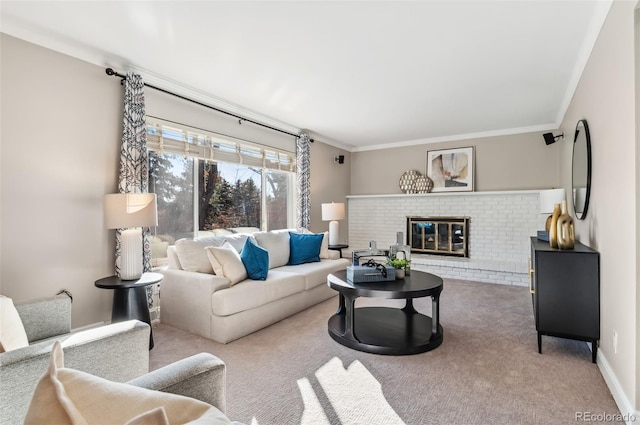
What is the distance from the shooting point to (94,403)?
65 cm

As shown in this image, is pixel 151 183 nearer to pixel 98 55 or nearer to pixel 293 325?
pixel 98 55

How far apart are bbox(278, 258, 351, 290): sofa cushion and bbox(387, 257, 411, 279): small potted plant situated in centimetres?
102

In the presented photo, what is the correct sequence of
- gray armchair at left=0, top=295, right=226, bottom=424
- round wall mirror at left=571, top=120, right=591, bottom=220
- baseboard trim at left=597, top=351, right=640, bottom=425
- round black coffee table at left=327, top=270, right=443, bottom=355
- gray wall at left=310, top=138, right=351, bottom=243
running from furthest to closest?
1. gray wall at left=310, top=138, right=351, bottom=243
2. round wall mirror at left=571, top=120, right=591, bottom=220
3. round black coffee table at left=327, top=270, right=443, bottom=355
4. baseboard trim at left=597, top=351, right=640, bottom=425
5. gray armchair at left=0, top=295, right=226, bottom=424

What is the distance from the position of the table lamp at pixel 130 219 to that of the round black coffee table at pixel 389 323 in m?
1.63

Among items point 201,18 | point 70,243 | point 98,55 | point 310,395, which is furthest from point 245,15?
point 310,395

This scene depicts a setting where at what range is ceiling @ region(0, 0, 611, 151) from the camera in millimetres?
2271

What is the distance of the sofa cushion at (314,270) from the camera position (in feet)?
12.3

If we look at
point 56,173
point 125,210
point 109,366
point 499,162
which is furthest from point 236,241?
point 499,162

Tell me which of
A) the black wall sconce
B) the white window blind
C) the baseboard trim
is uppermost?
the black wall sconce

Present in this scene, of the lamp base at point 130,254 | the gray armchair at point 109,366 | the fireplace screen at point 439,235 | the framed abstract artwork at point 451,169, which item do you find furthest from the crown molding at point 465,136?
the gray armchair at point 109,366

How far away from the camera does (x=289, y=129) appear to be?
5223 millimetres

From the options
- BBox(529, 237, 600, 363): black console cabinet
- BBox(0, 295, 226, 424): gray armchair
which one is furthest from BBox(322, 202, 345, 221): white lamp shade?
BBox(0, 295, 226, 424): gray armchair

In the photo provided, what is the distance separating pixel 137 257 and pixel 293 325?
154 cm

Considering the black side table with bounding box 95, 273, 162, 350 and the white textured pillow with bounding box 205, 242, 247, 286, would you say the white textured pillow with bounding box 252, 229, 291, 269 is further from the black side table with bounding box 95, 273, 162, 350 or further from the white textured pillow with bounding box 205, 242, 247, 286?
the black side table with bounding box 95, 273, 162, 350
